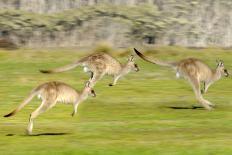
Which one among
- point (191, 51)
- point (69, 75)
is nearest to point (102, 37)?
point (191, 51)

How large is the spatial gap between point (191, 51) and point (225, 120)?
40.7 meters

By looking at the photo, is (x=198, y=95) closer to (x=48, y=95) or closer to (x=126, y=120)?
(x=126, y=120)

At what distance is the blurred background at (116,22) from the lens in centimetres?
8300

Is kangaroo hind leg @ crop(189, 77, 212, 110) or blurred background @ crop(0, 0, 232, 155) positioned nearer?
blurred background @ crop(0, 0, 232, 155)

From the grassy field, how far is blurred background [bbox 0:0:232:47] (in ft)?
108

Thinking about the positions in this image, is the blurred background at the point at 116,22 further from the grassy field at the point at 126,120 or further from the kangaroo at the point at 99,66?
the kangaroo at the point at 99,66

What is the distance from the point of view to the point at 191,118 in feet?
95.6

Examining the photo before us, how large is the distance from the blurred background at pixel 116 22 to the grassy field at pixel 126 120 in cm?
3292

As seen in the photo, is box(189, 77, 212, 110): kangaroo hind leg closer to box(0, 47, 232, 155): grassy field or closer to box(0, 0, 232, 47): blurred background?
box(0, 47, 232, 155): grassy field

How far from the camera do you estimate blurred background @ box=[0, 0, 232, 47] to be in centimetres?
8300

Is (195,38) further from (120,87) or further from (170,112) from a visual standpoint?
(170,112)

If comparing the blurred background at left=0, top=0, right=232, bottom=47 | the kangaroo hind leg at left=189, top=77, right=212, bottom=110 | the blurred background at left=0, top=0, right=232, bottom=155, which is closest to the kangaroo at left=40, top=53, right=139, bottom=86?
the blurred background at left=0, top=0, right=232, bottom=155

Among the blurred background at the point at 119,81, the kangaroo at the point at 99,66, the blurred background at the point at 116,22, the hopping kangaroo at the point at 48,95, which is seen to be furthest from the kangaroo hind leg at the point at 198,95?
the blurred background at the point at 116,22

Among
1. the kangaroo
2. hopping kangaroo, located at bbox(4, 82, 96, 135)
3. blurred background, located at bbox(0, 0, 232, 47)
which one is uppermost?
hopping kangaroo, located at bbox(4, 82, 96, 135)
